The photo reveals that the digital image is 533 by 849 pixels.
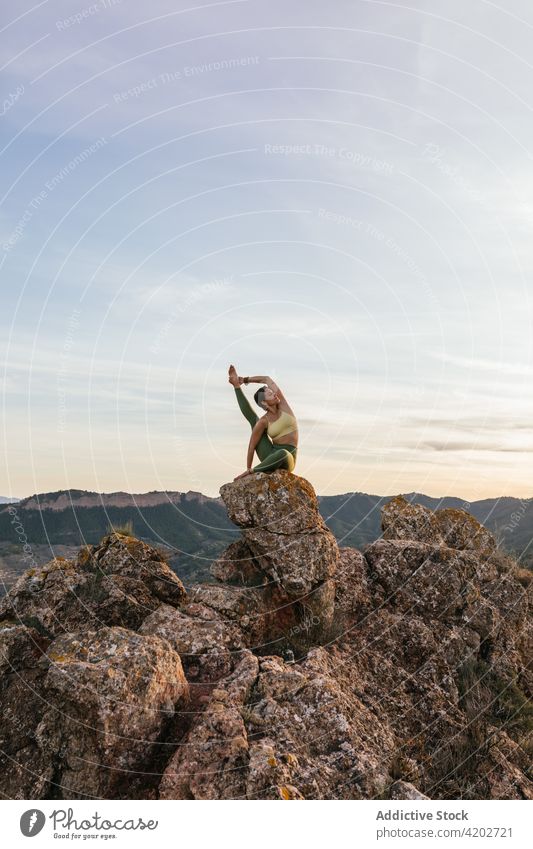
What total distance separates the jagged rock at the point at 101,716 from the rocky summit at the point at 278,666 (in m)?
0.02

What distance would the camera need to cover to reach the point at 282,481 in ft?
43.3

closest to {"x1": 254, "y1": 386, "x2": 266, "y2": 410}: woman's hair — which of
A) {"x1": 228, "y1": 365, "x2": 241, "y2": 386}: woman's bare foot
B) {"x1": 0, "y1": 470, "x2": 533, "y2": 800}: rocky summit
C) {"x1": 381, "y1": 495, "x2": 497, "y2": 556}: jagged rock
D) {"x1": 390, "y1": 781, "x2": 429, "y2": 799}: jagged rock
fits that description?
{"x1": 228, "y1": 365, "x2": 241, "y2": 386}: woman's bare foot

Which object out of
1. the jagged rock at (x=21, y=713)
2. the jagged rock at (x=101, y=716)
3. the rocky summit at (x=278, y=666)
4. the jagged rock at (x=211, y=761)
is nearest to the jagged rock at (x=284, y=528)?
the rocky summit at (x=278, y=666)

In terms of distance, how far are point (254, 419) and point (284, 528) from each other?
9.76 ft

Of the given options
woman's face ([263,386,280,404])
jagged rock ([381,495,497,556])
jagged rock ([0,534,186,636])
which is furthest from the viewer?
jagged rock ([381,495,497,556])

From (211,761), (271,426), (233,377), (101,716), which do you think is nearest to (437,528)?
(271,426)

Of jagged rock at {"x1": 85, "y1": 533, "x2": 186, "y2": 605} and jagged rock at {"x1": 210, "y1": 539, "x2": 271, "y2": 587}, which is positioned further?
jagged rock at {"x1": 210, "y1": 539, "x2": 271, "y2": 587}

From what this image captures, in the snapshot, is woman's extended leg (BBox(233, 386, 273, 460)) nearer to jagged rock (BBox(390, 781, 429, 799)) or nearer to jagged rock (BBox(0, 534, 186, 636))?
jagged rock (BBox(0, 534, 186, 636))

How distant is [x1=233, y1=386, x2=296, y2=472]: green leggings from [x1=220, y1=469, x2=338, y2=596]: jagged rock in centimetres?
29

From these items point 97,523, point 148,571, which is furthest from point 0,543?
point 148,571

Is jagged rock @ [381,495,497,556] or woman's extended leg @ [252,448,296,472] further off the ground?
woman's extended leg @ [252,448,296,472]

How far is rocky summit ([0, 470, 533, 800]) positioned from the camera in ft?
28.3

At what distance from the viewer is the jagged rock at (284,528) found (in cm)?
1235
